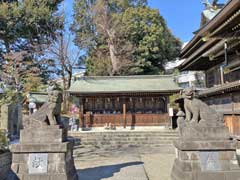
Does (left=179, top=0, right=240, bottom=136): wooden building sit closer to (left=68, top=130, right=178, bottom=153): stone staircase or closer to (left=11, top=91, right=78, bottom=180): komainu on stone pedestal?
(left=68, top=130, right=178, bottom=153): stone staircase

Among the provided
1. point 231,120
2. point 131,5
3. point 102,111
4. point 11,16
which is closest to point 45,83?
point 11,16

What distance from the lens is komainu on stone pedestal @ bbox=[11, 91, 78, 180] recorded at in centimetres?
572

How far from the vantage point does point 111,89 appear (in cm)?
2125

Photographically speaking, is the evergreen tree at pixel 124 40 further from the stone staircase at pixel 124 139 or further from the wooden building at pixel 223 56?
the stone staircase at pixel 124 139

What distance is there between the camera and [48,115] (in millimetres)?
5988

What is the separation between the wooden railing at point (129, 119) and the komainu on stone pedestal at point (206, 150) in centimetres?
1517

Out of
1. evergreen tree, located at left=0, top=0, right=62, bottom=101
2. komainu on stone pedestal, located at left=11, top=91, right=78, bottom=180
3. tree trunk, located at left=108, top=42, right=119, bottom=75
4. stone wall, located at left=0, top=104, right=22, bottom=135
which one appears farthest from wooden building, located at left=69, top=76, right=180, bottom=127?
komainu on stone pedestal, located at left=11, top=91, right=78, bottom=180

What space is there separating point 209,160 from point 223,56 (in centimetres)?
867

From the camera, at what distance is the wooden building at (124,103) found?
20766 mm

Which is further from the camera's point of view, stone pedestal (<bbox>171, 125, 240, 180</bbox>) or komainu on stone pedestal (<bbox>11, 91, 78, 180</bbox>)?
komainu on stone pedestal (<bbox>11, 91, 78, 180</bbox>)

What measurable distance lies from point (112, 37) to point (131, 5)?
738 cm

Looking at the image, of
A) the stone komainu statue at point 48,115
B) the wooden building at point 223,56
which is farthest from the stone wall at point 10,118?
the wooden building at point 223,56

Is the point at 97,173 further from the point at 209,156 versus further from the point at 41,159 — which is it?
the point at 209,156

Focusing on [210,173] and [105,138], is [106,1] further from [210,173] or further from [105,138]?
[210,173]
